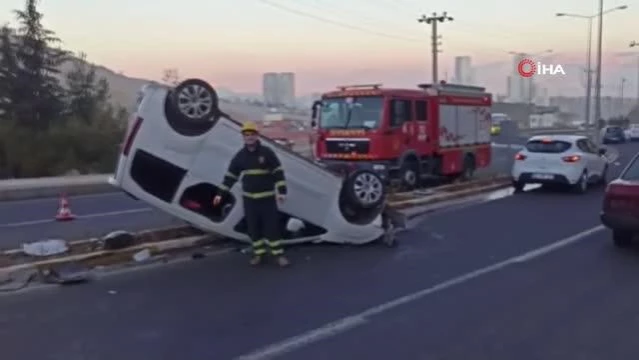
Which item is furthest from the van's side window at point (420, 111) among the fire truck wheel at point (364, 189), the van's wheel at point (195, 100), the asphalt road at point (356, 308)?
the van's wheel at point (195, 100)

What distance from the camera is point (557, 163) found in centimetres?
1919

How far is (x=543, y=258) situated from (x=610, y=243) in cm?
178

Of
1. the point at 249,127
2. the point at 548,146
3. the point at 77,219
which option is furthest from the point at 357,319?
the point at 548,146

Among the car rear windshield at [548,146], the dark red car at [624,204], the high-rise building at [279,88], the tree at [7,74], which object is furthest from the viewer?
the high-rise building at [279,88]

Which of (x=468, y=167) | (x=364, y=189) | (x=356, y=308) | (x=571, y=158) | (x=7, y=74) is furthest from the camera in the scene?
(x=7, y=74)

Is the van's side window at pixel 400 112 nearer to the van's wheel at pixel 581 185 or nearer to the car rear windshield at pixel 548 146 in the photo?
the car rear windshield at pixel 548 146

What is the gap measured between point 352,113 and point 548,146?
5.07 metres

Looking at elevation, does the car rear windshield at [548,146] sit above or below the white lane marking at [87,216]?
above

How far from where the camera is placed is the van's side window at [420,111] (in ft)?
64.3

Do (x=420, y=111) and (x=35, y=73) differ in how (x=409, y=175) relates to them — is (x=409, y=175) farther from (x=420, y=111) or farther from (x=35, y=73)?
(x=35, y=73)

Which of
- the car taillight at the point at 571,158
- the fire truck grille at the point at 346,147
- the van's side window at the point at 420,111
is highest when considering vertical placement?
the van's side window at the point at 420,111

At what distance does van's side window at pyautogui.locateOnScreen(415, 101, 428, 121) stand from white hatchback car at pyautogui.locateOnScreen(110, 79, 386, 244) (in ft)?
30.2

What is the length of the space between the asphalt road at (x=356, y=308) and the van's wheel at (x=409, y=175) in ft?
27.0

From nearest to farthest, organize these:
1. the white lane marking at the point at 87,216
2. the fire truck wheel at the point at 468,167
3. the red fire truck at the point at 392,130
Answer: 1. the white lane marking at the point at 87,216
2. the red fire truck at the point at 392,130
3. the fire truck wheel at the point at 468,167
